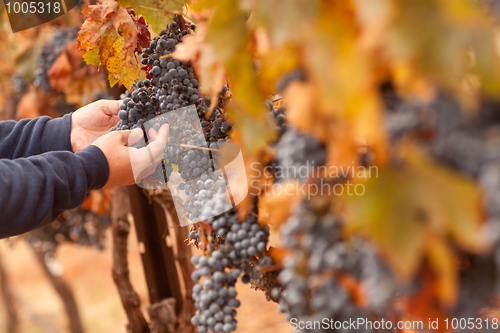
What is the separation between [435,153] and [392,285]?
0.39 feet

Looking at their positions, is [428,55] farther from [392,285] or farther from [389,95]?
[392,285]

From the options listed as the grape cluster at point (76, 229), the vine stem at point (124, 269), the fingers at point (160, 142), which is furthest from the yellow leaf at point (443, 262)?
the grape cluster at point (76, 229)

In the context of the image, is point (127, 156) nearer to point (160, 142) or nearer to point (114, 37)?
point (160, 142)

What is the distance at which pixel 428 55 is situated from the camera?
0.28m

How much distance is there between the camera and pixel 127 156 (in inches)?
31.3

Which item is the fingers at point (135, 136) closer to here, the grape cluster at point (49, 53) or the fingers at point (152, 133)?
the fingers at point (152, 133)

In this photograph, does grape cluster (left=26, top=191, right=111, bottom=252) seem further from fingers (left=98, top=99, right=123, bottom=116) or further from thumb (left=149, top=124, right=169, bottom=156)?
thumb (left=149, top=124, right=169, bottom=156)

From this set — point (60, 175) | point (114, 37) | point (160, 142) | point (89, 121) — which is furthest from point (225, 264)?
point (89, 121)

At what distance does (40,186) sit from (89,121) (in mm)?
401

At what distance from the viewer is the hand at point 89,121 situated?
1035mm

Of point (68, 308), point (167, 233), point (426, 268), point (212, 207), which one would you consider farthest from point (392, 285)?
point (68, 308)

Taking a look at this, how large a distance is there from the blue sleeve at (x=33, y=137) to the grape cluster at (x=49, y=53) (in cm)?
81

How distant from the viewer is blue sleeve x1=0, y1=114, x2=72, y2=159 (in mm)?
1007

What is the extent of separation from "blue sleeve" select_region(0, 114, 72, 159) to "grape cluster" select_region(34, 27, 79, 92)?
A: 815mm
